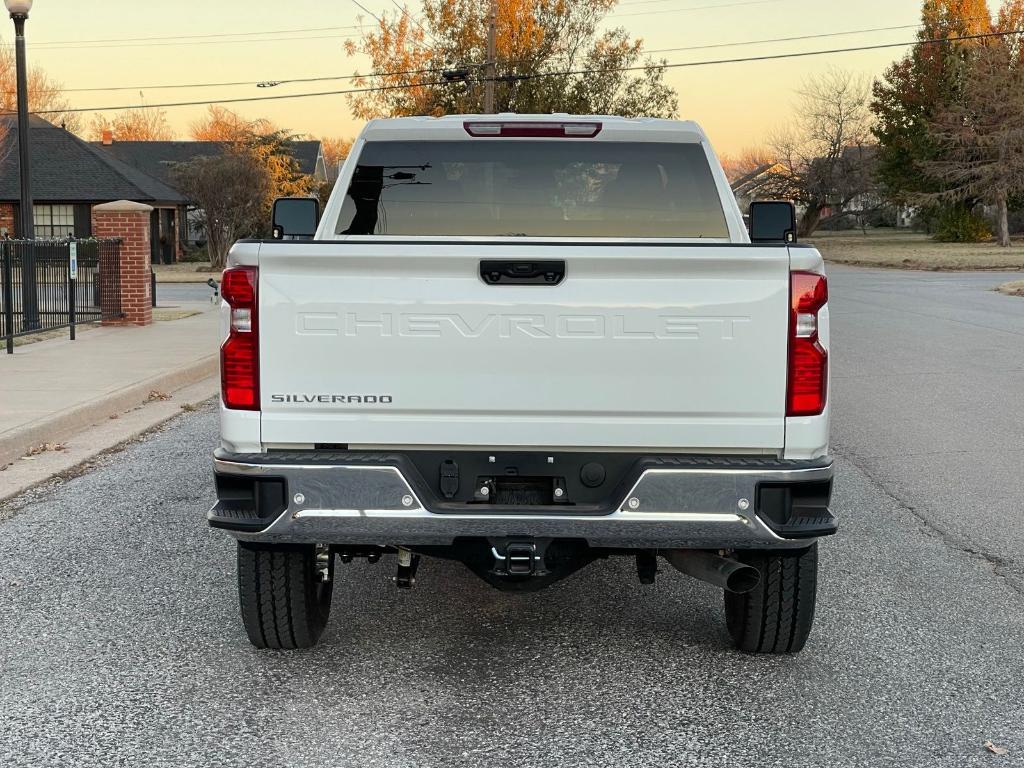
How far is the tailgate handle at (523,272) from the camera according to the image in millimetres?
4094

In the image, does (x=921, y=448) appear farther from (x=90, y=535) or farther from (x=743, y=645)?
(x=90, y=535)

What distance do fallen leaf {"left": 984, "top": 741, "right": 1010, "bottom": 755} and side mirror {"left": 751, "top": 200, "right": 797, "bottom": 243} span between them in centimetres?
258

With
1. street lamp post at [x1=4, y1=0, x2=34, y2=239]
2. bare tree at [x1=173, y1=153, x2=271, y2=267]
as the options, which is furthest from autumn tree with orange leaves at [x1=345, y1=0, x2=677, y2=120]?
street lamp post at [x1=4, y1=0, x2=34, y2=239]

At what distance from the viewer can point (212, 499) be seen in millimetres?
7711

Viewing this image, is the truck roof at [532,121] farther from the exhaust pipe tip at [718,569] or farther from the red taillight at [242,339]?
the exhaust pipe tip at [718,569]

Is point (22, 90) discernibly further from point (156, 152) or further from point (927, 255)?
point (156, 152)

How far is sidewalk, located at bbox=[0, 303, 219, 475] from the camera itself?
10.0 metres

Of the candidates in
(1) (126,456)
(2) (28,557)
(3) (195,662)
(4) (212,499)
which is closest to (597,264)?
(3) (195,662)

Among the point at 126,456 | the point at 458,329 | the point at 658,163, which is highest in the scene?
the point at 658,163

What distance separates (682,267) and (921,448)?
6.13 meters

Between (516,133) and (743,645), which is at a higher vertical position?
(516,133)

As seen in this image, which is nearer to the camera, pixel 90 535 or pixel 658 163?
pixel 658 163

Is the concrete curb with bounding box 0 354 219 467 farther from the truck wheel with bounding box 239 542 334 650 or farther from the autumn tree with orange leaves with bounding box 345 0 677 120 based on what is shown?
the autumn tree with orange leaves with bounding box 345 0 677 120

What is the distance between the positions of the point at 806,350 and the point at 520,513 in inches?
43.2
